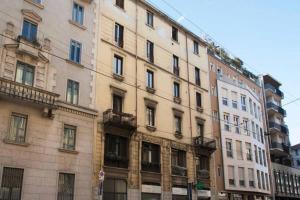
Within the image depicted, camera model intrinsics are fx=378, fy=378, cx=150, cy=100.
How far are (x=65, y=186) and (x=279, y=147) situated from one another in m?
40.7

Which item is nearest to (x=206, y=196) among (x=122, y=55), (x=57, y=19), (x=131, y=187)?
(x=131, y=187)

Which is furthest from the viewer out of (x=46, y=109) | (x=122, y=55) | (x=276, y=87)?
(x=276, y=87)

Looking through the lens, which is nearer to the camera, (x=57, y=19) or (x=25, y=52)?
(x=25, y=52)

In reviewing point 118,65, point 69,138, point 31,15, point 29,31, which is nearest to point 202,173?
point 118,65

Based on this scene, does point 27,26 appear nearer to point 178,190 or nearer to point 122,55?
point 122,55

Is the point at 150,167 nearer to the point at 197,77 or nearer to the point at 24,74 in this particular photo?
the point at 24,74

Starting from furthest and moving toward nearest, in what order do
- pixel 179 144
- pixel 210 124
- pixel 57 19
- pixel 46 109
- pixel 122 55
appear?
pixel 210 124 → pixel 179 144 → pixel 122 55 → pixel 57 19 → pixel 46 109

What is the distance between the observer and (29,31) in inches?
966

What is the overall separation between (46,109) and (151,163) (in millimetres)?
10568

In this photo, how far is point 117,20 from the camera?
1248 inches

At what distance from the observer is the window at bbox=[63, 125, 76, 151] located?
80.8 ft

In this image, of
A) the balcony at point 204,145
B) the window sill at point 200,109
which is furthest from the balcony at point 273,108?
the balcony at point 204,145

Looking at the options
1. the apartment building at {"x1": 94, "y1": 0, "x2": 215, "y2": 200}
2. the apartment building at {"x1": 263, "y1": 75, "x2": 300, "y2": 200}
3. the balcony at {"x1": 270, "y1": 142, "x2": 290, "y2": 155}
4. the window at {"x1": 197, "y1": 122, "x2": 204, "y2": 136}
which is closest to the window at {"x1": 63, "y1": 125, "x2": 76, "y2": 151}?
the apartment building at {"x1": 94, "y1": 0, "x2": 215, "y2": 200}

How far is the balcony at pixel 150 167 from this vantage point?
29.8 metres
